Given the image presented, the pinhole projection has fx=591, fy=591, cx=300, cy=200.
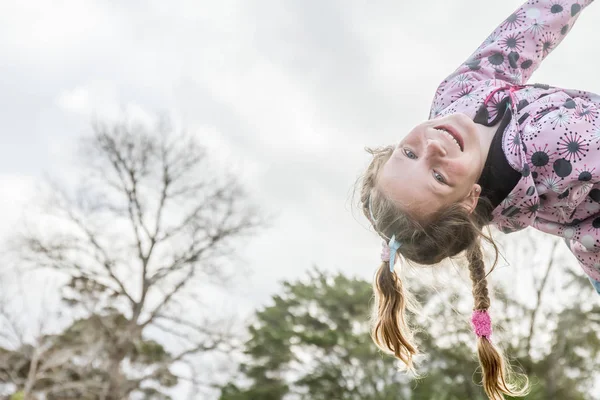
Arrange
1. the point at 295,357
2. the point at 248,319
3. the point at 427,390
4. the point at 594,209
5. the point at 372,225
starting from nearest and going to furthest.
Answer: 1. the point at 594,209
2. the point at 372,225
3. the point at 427,390
4. the point at 248,319
5. the point at 295,357

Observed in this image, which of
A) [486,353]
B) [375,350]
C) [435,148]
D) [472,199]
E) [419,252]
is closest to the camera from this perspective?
[435,148]

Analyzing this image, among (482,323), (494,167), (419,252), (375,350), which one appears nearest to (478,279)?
(482,323)

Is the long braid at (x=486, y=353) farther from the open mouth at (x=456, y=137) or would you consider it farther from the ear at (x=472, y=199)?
the open mouth at (x=456, y=137)

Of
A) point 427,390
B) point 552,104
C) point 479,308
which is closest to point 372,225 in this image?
point 479,308

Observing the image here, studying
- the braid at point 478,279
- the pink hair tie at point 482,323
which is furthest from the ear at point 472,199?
the pink hair tie at point 482,323

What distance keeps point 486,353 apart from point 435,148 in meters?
0.80

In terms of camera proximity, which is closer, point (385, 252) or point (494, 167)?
point (494, 167)

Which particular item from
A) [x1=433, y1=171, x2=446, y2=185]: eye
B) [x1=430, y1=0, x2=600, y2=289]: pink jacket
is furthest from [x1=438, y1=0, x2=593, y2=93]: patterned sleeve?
[x1=433, y1=171, x2=446, y2=185]: eye

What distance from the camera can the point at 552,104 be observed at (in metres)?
1.78

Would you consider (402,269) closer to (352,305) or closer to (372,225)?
(372,225)

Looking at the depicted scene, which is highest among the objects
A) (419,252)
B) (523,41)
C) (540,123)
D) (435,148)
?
(523,41)

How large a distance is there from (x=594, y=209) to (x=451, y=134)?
531 millimetres

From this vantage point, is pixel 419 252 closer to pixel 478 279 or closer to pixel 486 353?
pixel 478 279

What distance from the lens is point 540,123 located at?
1727mm
